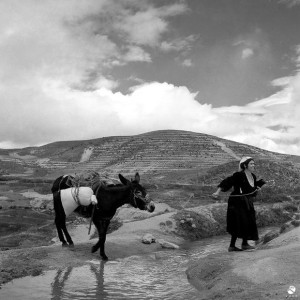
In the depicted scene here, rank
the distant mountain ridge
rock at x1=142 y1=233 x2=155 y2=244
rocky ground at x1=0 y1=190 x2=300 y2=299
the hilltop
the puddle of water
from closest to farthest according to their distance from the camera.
A: 1. rocky ground at x1=0 y1=190 x2=300 y2=299
2. the puddle of water
3. the hilltop
4. rock at x1=142 y1=233 x2=155 y2=244
5. the distant mountain ridge

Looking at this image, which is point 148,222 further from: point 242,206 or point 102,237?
point 242,206

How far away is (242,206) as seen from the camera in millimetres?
11531

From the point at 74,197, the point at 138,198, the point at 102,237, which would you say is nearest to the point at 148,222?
the point at 138,198

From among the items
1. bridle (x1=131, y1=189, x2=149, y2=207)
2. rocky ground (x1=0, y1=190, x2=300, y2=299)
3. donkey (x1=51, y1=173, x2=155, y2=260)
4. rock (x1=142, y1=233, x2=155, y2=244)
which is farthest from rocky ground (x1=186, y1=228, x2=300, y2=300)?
rock (x1=142, y1=233, x2=155, y2=244)

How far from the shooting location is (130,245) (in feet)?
44.5

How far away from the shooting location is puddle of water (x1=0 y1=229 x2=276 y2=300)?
25.4ft

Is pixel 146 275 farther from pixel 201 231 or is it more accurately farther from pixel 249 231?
pixel 201 231

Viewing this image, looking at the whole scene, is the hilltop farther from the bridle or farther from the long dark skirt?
the bridle

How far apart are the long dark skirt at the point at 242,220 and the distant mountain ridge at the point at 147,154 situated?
79.1m

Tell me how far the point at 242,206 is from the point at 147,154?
108901mm

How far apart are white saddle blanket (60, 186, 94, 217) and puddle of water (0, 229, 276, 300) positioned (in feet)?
5.93

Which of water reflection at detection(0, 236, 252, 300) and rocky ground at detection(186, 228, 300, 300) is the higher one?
rocky ground at detection(186, 228, 300, 300)

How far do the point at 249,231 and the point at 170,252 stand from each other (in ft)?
10.1

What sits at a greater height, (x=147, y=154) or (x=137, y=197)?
(x=147, y=154)
